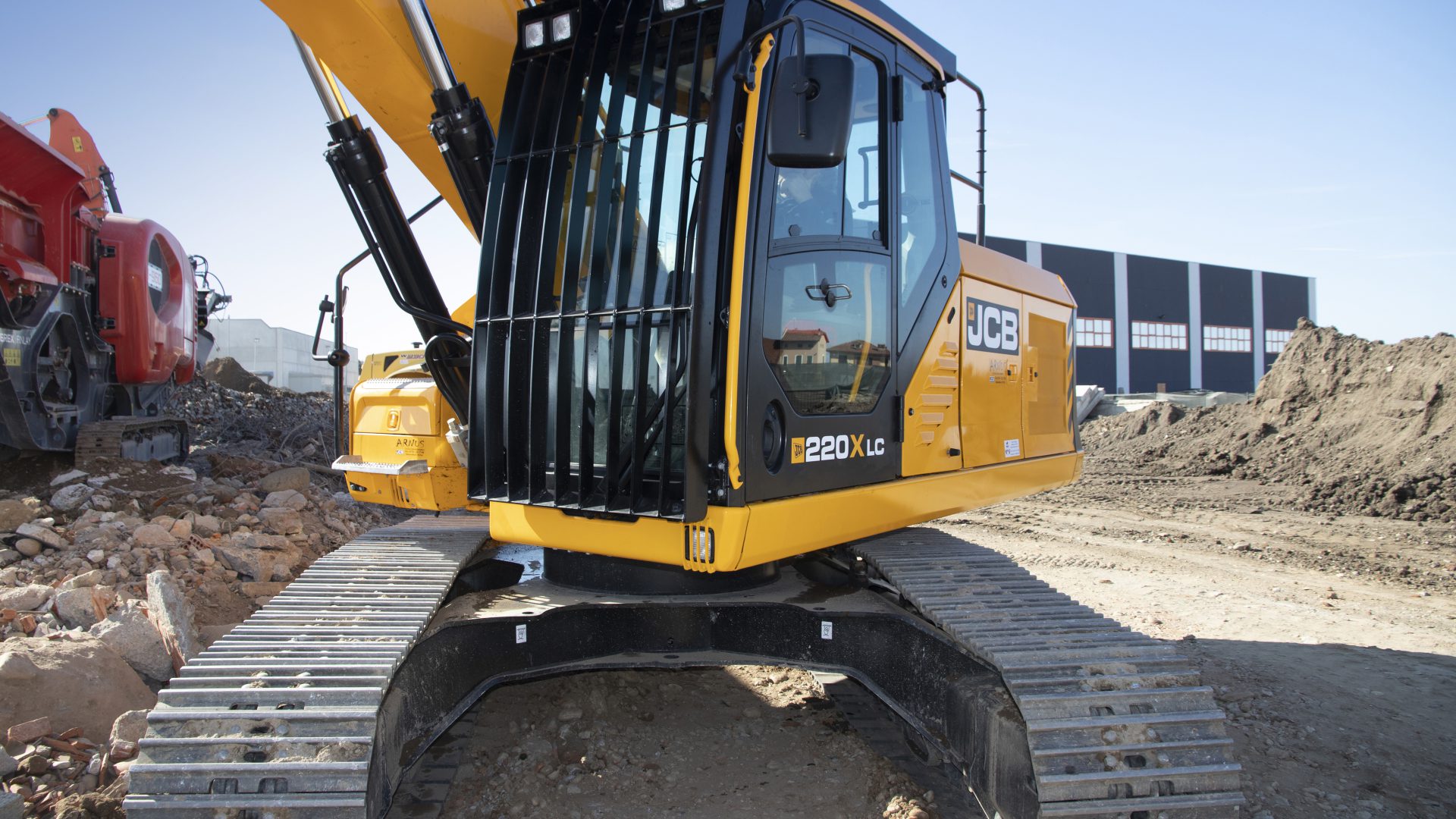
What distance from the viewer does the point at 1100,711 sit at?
8.23 ft

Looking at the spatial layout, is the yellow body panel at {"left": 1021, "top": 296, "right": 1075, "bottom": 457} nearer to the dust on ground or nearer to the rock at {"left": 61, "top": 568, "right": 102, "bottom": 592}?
the dust on ground

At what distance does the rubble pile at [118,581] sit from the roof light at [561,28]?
9.06 feet

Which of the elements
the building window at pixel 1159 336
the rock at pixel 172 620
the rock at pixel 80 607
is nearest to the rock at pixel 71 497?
the rock at pixel 80 607

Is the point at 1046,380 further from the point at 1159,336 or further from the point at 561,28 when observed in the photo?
the point at 1159,336

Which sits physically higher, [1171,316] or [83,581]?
[1171,316]

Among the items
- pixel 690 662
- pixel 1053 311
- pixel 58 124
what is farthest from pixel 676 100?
pixel 58 124

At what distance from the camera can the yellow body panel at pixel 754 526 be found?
269 centimetres

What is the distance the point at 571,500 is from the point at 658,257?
0.85 meters

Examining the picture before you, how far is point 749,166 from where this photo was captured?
271 centimetres

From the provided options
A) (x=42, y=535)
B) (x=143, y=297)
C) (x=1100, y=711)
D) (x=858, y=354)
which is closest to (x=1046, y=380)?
(x=858, y=354)

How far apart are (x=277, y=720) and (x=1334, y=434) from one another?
47.1 feet

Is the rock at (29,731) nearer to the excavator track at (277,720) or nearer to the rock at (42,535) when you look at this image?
the excavator track at (277,720)

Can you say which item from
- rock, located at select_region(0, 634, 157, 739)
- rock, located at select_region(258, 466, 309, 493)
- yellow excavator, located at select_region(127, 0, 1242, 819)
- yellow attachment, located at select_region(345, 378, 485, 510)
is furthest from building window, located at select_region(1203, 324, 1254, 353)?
rock, located at select_region(0, 634, 157, 739)

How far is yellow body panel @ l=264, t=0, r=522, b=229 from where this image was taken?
3281 mm
